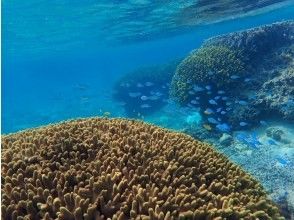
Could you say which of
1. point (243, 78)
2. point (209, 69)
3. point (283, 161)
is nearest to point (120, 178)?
point (283, 161)

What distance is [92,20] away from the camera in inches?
1497

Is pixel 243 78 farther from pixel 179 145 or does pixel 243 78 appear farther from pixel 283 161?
pixel 179 145

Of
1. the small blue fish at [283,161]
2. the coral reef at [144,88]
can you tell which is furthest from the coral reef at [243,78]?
the coral reef at [144,88]

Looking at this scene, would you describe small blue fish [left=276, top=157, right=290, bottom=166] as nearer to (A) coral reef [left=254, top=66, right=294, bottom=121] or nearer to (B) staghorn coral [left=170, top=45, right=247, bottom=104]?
(A) coral reef [left=254, top=66, right=294, bottom=121]

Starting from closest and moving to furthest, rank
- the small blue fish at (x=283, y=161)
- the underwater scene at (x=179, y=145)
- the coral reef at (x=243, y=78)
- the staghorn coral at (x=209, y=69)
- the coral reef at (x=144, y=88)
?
the underwater scene at (x=179, y=145)
the small blue fish at (x=283, y=161)
the coral reef at (x=243, y=78)
the staghorn coral at (x=209, y=69)
the coral reef at (x=144, y=88)

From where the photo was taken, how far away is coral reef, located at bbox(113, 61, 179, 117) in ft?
83.8

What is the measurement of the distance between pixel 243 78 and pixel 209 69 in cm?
154

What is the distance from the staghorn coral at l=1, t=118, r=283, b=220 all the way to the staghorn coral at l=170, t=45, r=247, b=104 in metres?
10.4

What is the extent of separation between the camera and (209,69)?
1652 centimetres

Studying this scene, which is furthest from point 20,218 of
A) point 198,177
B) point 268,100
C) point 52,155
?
point 268,100

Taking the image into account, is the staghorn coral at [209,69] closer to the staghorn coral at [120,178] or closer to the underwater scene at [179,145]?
the underwater scene at [179,145]

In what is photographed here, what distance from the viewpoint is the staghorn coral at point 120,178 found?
3.94 meters

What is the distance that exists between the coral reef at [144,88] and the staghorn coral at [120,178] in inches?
755

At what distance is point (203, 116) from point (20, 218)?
44.0 ft
